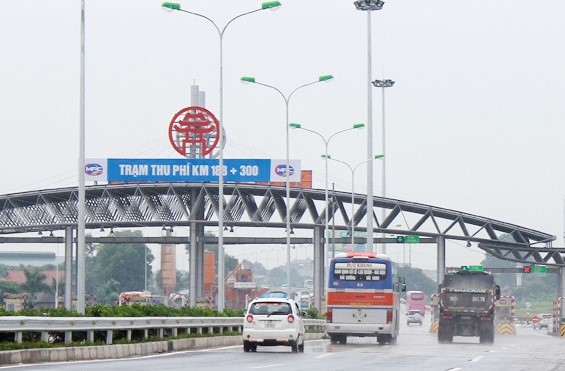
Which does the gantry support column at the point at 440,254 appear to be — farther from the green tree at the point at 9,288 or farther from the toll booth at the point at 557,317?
the green tree at the point at 9,288

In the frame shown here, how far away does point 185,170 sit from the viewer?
90.8 m

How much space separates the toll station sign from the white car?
176ft

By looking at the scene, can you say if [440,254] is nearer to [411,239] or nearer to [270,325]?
[411,239]

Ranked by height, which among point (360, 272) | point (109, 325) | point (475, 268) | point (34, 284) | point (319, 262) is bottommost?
point (109, 325)

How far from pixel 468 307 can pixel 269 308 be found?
21.3m

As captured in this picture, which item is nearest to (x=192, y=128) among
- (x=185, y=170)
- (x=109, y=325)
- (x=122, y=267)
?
(x=185, y=170)

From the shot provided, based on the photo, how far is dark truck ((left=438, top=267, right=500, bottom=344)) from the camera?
55559mm

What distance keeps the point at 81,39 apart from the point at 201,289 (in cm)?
6172

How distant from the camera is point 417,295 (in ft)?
489

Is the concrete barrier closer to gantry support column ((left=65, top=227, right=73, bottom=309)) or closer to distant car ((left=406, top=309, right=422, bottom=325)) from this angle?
gantry support column ((left=65, top=227, right=73, bottom=309))

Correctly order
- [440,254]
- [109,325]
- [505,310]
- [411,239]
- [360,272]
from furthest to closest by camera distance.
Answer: [505,310] → [440,254] → [411,239] → [360,272] → [109,325]

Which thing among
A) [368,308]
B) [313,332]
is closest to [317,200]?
[313,332]

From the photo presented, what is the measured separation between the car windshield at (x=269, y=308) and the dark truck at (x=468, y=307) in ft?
63.3

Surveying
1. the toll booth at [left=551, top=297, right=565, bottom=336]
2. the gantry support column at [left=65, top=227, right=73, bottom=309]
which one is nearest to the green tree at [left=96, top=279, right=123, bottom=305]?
the gantry support column at [left=65, top=227, right=73, bottom=309]
